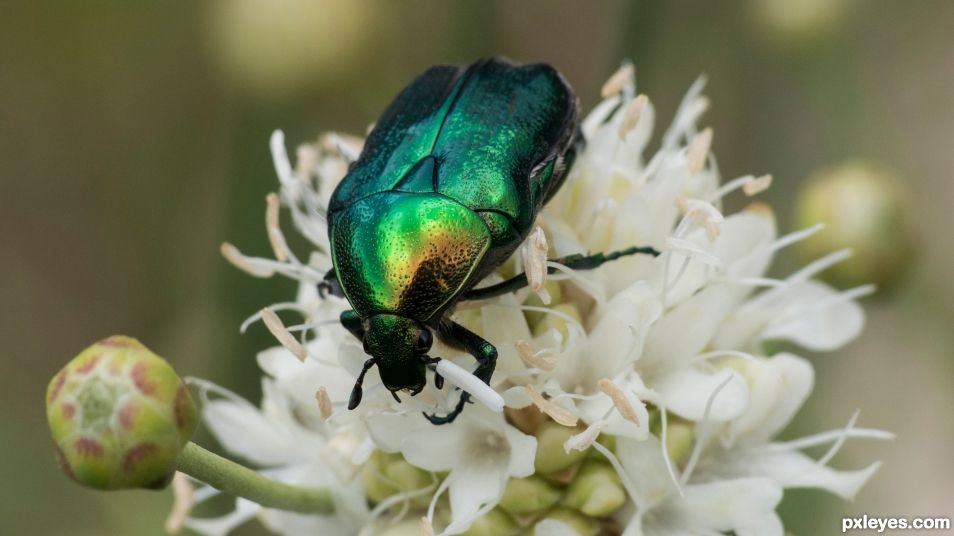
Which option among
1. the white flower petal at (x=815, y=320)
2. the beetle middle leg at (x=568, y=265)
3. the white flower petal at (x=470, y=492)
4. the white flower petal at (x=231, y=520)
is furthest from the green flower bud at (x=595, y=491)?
the white flower petal at (x=231, y=520)

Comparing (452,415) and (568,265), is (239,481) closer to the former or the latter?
(452,415)

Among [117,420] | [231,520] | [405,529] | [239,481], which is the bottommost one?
[231,520]

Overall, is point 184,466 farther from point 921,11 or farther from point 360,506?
point 921,11

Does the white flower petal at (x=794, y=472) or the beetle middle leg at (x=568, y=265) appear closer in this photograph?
the beetle middle leg at (x=568, y=265)

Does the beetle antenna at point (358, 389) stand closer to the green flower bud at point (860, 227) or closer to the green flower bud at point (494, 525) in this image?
the green flower bud at point (494, 525)

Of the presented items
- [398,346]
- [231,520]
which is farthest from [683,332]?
[231,520]

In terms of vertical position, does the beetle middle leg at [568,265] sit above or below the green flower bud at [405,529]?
above

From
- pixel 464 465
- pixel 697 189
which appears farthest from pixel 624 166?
pixel 464 465
